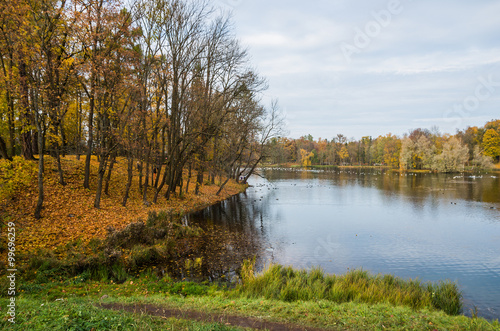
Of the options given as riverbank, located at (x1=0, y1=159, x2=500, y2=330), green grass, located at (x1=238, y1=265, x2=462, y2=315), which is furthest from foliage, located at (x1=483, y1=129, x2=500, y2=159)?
riverbank, located at (x1=0, y1=159, x2=500, y2=330)

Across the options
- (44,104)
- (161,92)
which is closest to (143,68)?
(161,92)

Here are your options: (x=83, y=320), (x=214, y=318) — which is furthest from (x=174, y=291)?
(x=83, y=320)

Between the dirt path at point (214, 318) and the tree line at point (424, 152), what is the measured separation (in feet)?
99.7

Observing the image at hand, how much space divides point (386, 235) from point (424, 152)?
73.4 m

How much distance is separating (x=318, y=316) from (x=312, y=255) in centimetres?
678

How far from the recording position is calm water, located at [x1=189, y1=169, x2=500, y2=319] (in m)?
11.0

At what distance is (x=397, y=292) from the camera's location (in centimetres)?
793

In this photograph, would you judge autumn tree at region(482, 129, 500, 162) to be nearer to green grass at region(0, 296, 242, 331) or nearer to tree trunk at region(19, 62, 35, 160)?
green grass at region(0, 296, 242, 331)

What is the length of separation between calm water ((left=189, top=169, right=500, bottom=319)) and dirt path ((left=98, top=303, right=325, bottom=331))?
17.8ft

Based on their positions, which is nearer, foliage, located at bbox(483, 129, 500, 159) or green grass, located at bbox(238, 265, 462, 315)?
green grass, located at bbox(238, 265, 462, 315)

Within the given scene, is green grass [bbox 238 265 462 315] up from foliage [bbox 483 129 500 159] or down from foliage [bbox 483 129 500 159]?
down

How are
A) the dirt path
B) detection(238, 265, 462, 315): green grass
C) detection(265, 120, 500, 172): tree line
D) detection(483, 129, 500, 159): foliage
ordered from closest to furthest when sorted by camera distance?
the dirt path < detection(238, 265, 462, 315): green grass < detection(265, 120, 500, 172): tree line < detection(483, 129, 500, 159): foliage

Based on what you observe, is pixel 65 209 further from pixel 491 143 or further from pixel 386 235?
pixel 491 143

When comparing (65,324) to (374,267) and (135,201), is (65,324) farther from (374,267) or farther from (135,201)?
(135,201)
